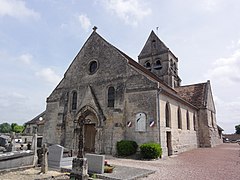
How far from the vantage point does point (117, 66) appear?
18.0 m

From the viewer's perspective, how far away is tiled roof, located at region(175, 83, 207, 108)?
91.9 ft

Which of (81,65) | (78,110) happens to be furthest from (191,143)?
(81,65)

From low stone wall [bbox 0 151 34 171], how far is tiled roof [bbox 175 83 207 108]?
76.9 ft

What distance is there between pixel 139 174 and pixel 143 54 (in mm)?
26772

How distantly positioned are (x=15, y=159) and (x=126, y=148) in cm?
769

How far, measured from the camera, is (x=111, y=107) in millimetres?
17156

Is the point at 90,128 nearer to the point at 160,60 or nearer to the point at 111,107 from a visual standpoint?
the point at 111,107

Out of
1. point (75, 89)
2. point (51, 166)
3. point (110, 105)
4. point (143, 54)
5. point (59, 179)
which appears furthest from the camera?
point (143, 54)

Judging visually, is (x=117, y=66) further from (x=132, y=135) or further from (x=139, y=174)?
(x=139, y=174)

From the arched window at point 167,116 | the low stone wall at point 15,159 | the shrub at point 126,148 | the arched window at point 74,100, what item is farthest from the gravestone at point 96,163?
the arched window at point 74,100

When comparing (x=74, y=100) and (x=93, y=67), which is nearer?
(x=93, y=67)

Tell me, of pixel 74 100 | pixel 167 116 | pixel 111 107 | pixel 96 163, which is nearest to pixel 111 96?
pixel 111 107

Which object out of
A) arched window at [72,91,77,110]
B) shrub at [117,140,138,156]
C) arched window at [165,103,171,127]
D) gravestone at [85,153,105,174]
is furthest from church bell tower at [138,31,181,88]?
gravestone at [85,153,105,174]

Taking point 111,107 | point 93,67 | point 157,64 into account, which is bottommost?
point 111,107
